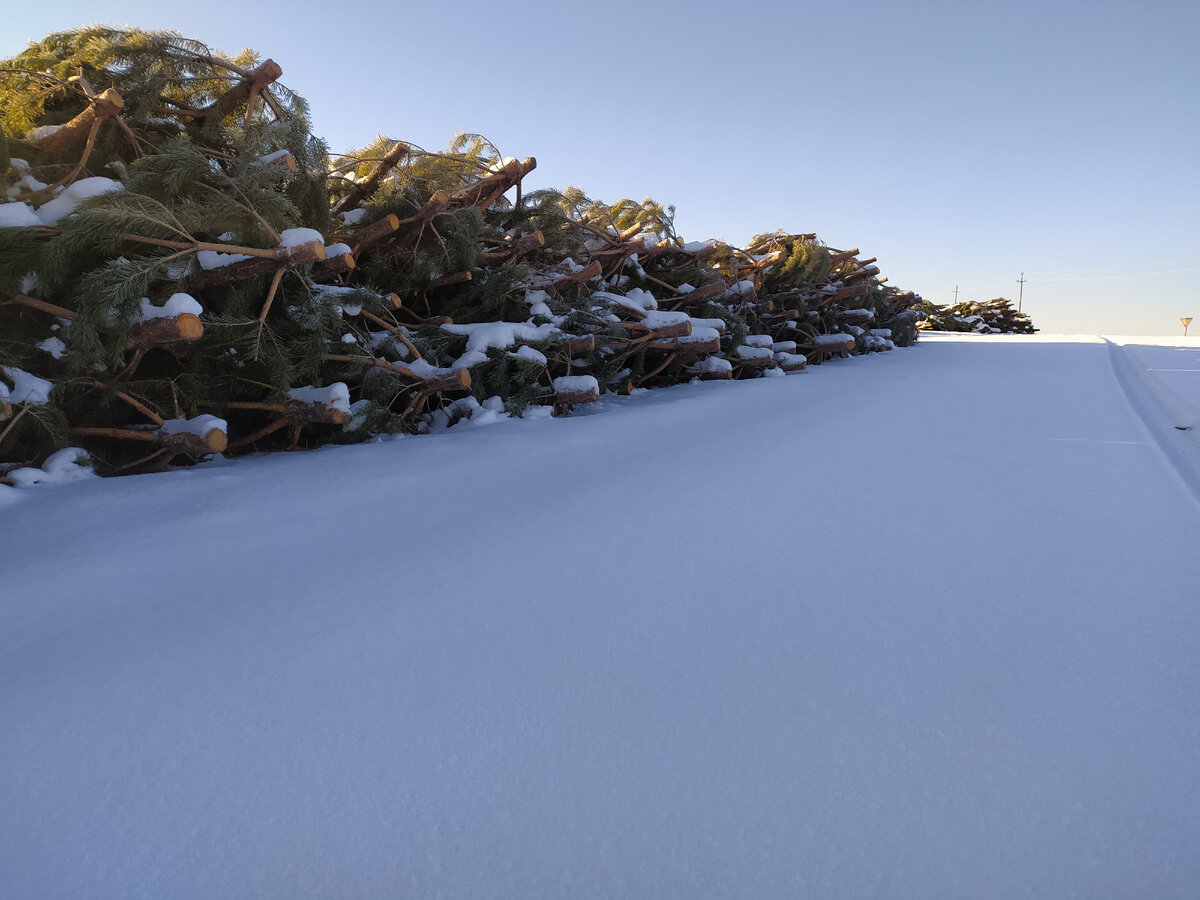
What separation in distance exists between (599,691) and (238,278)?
1.88 m

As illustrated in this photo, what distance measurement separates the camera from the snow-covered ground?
0.64 meters

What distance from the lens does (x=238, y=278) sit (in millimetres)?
2111

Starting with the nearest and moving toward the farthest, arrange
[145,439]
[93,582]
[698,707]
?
[698,707], [93,582], [145,439]

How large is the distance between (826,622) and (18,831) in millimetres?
1013

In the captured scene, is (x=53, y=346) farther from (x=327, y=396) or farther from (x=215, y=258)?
(x=327, y=396)

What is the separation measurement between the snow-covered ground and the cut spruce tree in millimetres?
443

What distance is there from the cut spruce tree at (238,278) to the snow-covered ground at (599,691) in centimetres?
44

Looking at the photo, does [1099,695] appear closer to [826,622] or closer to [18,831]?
[826,622]

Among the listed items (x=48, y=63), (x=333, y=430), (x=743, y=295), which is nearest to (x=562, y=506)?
(x=333, y=430)

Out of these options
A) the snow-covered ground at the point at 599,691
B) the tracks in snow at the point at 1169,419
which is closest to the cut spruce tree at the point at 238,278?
the snow-covered ground at the point at 599,691

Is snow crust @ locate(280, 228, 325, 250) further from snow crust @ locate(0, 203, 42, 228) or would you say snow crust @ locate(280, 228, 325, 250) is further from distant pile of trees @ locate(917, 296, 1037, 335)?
distant pile of trees @ locate(917, 296, 1037, 335)

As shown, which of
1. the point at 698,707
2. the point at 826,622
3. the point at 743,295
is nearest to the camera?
the point at 698,707

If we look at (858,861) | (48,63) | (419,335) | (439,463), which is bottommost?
(858,861)

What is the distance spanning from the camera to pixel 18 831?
2.21 ft
